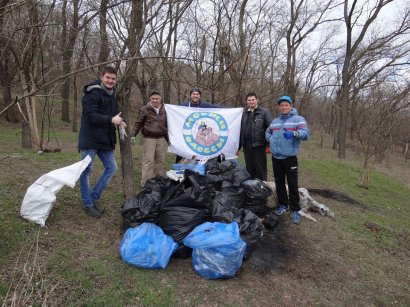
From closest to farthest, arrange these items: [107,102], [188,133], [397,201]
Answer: [107,102]
[188,133]
[397,201]

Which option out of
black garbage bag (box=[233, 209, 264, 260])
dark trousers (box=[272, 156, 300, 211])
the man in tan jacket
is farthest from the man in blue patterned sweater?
the man in tan jacket

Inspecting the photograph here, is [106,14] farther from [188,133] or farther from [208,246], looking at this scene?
[208,246]

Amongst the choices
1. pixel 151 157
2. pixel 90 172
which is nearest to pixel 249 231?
pixel 90 172

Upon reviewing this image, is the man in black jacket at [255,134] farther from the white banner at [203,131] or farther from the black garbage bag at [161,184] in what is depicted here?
the black garbage bag at [161,184]

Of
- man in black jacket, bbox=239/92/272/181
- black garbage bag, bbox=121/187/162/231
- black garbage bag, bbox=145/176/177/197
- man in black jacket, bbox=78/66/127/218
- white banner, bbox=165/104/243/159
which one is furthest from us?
white banner, bbox=165/104/243/159

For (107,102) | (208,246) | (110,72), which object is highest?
(110,72)

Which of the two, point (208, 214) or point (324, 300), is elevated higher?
point (208, 214)

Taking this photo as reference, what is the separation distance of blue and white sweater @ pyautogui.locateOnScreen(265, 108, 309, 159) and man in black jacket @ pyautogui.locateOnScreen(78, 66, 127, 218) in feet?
6.84

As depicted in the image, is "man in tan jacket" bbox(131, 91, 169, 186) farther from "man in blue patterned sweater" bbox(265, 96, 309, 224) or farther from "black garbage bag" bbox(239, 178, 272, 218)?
"man in blue patterned sweater" bbox(265, 96, 309, 224)

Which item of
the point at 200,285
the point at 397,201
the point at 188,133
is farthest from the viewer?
the point at 397,201

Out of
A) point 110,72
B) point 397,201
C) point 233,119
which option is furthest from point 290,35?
point 110,72

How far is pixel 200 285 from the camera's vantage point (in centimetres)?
301

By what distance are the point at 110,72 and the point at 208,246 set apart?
2219mm

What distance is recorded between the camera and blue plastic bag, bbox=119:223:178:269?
311cm
